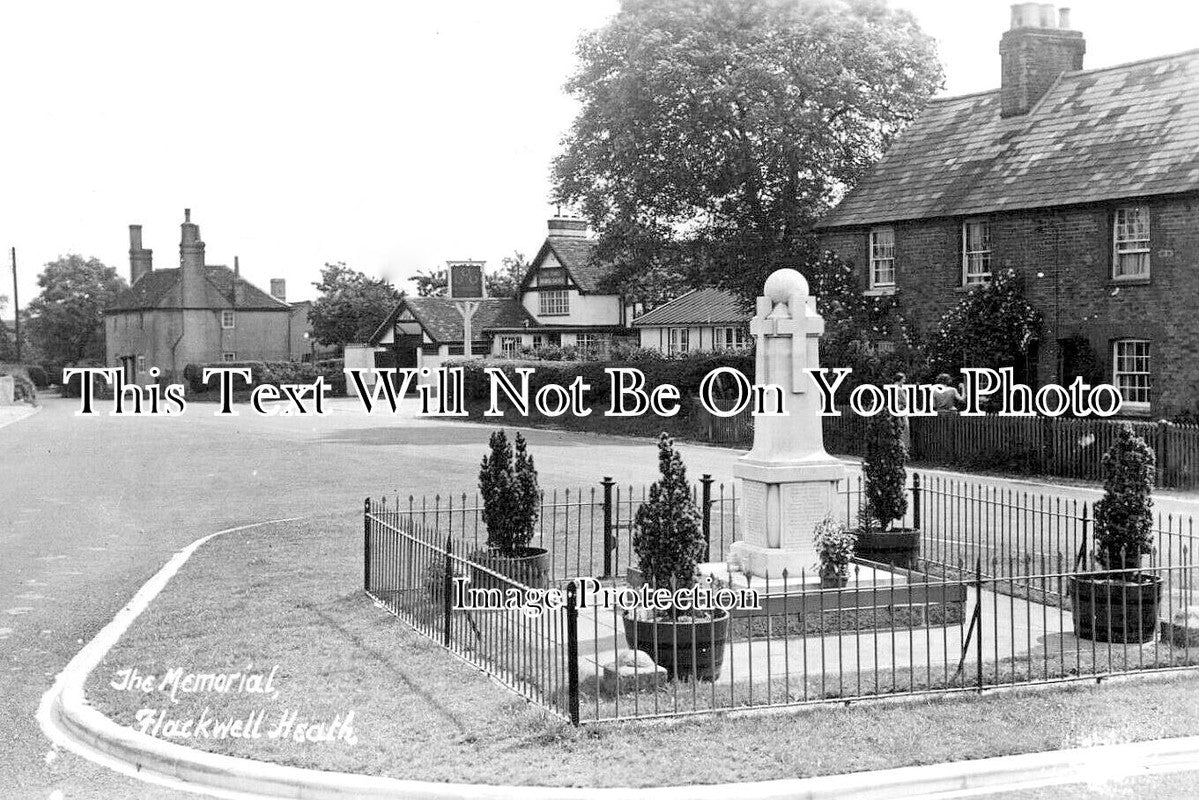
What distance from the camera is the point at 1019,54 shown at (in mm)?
35344

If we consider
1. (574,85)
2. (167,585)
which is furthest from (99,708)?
(574,85)

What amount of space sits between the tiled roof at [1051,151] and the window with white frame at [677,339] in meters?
28.0

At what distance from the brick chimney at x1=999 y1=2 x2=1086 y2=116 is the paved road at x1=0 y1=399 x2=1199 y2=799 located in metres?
12.5

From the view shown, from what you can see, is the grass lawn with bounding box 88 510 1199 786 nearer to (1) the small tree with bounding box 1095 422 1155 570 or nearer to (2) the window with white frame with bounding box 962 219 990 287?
(1) the small tree with bounding box 1095 422 1155 570

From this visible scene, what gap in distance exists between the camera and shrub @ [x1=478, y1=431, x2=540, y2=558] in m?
14.7

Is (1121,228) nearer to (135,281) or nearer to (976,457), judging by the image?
(976,457)

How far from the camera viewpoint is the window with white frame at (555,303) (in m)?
75.4

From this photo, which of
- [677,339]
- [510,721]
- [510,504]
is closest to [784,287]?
[510,504]

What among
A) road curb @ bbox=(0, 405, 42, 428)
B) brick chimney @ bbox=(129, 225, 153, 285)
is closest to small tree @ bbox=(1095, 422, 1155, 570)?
road curb @ bbox=(0, 405, 42, 428)

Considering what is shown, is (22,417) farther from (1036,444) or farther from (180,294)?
(1036,444)

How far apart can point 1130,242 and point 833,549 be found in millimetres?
19286

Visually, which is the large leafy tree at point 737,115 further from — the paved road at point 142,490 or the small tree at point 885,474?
the small tree at point 885,474

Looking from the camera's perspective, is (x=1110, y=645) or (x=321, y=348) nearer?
(x=1110, y=645)

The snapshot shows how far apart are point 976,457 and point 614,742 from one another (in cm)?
2123
